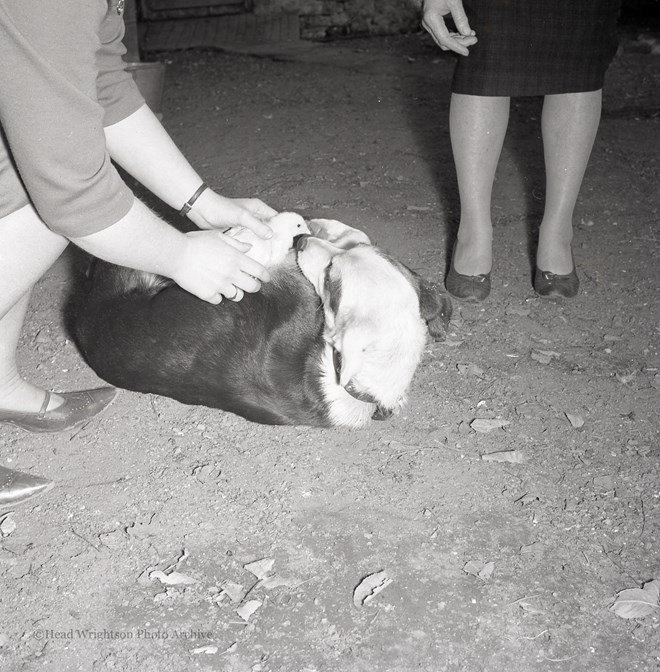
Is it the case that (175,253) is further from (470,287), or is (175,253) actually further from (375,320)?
(470,287)

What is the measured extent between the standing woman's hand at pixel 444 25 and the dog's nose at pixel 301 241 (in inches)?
40.0

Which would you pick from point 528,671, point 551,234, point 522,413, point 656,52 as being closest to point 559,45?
point 551,234

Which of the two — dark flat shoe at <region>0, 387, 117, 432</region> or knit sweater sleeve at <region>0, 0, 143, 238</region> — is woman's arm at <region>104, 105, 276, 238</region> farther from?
dark flat shoe at <region>0, 387, 117, 432</region>

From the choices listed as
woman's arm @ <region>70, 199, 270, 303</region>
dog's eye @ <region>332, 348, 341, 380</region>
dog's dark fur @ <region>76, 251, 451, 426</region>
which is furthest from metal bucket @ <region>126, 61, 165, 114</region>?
dog's eye @ <region>332, 348, 341, 380</region>

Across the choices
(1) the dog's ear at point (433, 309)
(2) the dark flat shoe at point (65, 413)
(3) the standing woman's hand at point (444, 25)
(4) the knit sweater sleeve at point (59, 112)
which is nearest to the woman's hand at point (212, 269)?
(4) the knit sweater sleeve at point (59, 112)

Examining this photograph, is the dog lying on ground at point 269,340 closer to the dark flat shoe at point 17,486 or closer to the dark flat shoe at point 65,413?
the dark flat shoe at point 65,413

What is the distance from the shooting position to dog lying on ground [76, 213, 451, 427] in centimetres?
229

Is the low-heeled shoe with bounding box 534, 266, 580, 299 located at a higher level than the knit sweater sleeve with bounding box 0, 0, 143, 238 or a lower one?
lower

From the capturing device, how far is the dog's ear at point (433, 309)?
2.36 meters

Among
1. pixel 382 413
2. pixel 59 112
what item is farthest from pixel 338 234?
pixel 59 112

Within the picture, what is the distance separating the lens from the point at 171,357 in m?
2.38

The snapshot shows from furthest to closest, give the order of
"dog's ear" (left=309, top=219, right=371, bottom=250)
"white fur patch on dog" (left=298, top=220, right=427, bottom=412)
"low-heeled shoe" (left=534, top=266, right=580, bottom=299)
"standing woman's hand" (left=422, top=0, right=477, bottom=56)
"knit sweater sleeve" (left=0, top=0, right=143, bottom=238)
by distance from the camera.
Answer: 1. "low-heeled shoe" (left=534, top=266, right=580, bottom=299)
2. "standing woman's hand" (left=422, top=0, right=477, bottom=56)
3. "dog's ear" (left=309, top=219, right=371, bottom=250)
4. "white fur patch on dog" (left=298, top=220, right=427, bottom=412)
5. "knit sweater sleeve" (left=0, top=0, right=143, bottom=238)

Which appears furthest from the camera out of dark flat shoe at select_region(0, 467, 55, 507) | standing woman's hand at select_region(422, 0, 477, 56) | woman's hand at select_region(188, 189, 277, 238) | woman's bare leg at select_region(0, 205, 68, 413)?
standing woman's hand at select_region(422, 0, 477, 56)

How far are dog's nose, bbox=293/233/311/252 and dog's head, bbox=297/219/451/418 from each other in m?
0.11
